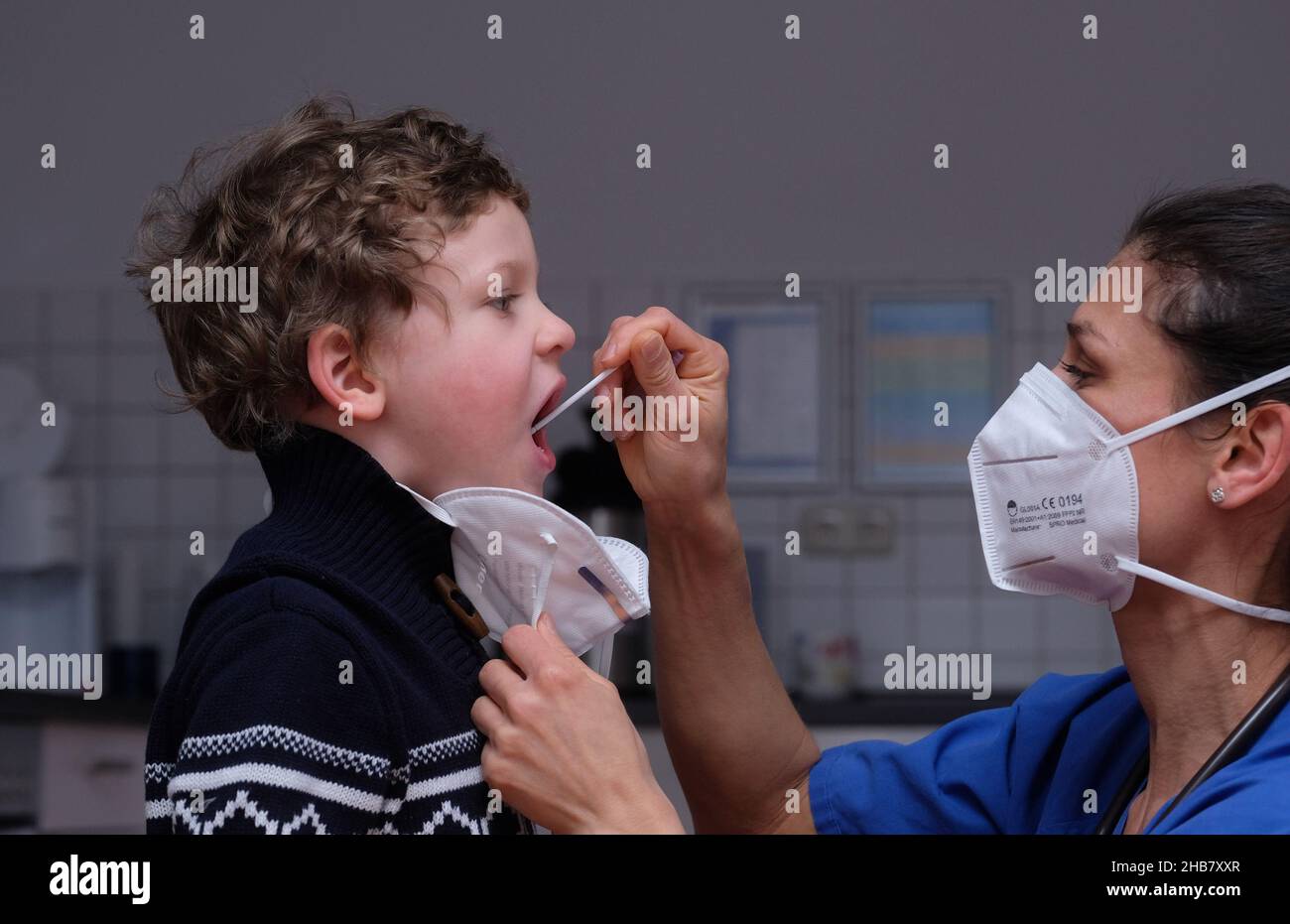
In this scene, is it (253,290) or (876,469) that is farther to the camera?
(876,469)

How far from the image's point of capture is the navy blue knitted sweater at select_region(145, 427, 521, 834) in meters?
0.86

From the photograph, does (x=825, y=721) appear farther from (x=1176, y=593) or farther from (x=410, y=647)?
(x=410, y=647)

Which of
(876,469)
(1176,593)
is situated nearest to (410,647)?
(1176,593)

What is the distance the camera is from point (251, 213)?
110cm

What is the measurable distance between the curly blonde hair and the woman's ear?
2.09 ft

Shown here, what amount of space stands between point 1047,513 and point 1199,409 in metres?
0.17

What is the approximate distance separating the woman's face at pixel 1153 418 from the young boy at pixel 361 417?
47cm

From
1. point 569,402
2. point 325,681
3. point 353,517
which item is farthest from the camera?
point 569,402

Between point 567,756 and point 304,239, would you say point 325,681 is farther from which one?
point 304,239

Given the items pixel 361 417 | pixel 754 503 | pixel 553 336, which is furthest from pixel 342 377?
pixel 754 503

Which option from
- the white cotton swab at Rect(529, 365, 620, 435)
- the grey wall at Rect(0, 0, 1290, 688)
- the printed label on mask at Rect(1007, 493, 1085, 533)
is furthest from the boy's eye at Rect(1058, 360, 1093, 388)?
the grey wall at Rect(0, 0, 1290, 688)

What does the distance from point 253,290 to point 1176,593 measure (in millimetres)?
819

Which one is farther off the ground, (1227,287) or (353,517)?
(1227,287)

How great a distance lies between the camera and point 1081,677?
1.29 m
